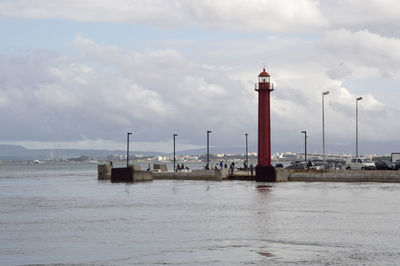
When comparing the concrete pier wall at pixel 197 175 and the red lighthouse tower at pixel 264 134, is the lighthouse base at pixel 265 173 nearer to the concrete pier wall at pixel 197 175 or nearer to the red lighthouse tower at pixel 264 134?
the red lighthouse tower at pixel 264 134

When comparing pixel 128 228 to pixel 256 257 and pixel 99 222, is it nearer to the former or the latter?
pixel 99 222

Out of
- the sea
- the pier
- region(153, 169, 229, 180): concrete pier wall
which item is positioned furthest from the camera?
region(153, 169, 229, 180): concrete pier wall

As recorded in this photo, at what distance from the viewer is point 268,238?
31906 mm

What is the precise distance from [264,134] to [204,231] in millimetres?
45976

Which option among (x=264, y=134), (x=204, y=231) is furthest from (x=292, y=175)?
(x=204, y=231)

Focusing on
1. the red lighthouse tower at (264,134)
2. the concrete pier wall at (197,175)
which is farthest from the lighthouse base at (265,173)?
the concrete pier wall at (197,175)

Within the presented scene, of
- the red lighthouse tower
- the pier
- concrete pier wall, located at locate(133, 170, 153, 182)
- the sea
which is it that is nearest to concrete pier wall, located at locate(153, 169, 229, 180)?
the pier

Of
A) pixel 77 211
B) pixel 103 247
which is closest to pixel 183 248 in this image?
pixel 103 247

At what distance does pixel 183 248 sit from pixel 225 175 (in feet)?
197

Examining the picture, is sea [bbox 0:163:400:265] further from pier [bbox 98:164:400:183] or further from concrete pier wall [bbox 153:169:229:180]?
concrete pier wall [bbox 153:169:229:180]

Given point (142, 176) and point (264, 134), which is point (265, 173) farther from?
point (142, 176)

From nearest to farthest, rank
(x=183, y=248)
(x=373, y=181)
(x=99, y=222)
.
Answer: (x=183, y=248) → (x=99, y=222) → (x=373, y=181)

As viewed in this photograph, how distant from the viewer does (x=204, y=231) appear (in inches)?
1359

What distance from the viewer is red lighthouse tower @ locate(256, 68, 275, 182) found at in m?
79.8
